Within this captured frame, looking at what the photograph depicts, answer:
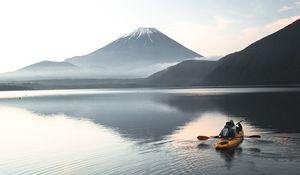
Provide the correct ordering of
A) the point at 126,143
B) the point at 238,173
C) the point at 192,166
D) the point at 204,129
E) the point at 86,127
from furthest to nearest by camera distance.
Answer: the point at 86,127 → the point at 204,129 → the point at 126,143 → the point at 192,166 → the point at 238,173

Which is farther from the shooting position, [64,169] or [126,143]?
[126,143]

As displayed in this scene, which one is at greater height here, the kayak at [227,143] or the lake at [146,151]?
the kayak at [227,143]

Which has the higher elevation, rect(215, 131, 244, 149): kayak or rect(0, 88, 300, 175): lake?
rect(215, 131, 244, 149): kayak

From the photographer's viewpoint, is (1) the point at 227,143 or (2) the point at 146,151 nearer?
(1) the point at 227,143

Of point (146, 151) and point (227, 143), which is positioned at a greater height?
point (227, 143)

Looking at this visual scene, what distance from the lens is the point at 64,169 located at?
95.1ft

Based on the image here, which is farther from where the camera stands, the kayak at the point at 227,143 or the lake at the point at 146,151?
the kayak at the point at 227,143

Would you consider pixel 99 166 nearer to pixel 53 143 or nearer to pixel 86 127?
pixel 53 143

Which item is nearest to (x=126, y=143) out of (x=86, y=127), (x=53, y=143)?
(x=53, y=143)

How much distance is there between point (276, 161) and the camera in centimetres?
2919

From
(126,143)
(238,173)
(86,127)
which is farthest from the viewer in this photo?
(86,127)

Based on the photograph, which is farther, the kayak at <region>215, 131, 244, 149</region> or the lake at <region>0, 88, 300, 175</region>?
the kayak at <region>215, 131, 244, 149</region>

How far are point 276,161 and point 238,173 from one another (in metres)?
4.80

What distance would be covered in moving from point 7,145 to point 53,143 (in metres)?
4.88
